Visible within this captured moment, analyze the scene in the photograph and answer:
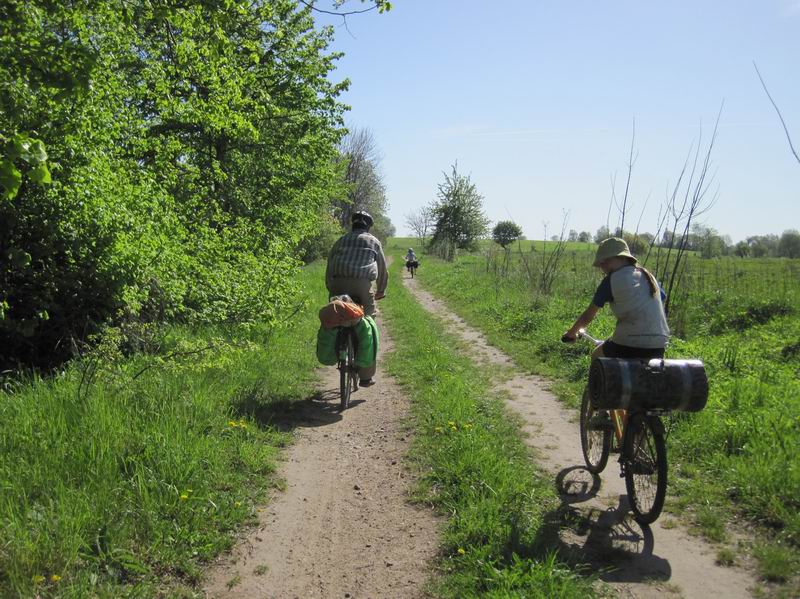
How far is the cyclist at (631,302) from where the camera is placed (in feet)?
12.9

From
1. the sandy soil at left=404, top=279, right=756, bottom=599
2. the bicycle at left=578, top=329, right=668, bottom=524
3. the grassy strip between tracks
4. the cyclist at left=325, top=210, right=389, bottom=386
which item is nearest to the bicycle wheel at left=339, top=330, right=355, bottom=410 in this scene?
the cyclist at left=325, top=210, right=389, bottom=386

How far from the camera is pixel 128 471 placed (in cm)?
372

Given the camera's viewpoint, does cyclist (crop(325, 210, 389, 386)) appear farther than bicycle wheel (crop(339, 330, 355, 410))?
Yes

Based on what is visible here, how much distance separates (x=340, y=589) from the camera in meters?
2.98

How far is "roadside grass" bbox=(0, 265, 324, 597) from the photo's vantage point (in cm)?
279

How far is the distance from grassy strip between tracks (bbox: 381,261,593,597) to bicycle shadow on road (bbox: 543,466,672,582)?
0.10 metres

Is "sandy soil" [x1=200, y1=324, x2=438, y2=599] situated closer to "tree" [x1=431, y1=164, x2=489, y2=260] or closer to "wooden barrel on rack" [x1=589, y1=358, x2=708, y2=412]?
"wooden barrel on rack" [x1=589, y1=358, x2=708, y2=412]

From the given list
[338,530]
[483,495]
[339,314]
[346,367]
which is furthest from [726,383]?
[338,530]

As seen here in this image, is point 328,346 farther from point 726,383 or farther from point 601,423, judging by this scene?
point 726,383

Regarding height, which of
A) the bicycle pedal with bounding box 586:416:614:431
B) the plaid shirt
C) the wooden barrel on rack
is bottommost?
the bicycle pedal with bounding box 586:416:614:431

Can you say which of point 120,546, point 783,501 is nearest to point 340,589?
point 120,546

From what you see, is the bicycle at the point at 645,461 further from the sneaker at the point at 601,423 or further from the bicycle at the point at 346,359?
the bicycle at the point at 346,359

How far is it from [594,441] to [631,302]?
54.2 inches

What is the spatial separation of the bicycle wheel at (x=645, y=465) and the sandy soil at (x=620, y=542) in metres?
0.14
